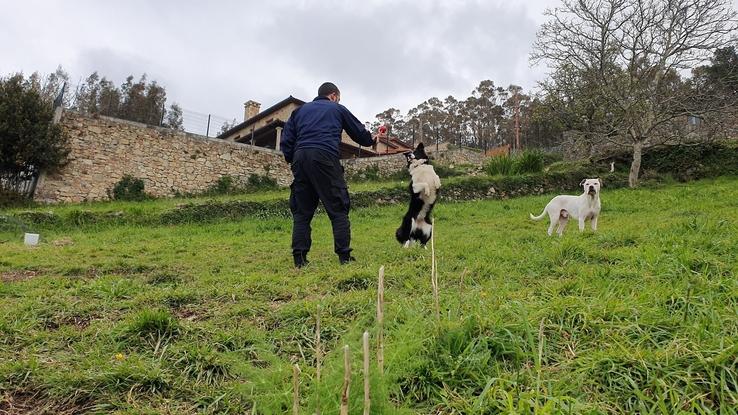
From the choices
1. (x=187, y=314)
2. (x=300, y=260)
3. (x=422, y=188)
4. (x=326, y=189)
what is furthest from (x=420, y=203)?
(x=187, y=314)

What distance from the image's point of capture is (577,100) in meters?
17.1

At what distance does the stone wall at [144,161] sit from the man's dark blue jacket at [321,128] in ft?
44.9

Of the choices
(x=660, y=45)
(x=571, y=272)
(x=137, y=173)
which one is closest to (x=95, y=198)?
(x=137, y=173)

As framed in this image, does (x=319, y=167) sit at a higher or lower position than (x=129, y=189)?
higher

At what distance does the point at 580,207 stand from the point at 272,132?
73.3 ft

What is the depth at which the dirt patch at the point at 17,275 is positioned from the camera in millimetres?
4258

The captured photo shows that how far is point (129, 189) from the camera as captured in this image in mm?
16297

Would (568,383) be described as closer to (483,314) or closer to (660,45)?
(483,314)

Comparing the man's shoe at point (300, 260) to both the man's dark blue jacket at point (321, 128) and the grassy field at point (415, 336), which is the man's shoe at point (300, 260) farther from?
the man's dark blue jacket at point (321, 128)

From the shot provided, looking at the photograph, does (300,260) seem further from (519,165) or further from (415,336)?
(519,165)

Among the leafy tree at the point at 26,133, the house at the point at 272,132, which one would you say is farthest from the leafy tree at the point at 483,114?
the leafy tree at the point at 26,133

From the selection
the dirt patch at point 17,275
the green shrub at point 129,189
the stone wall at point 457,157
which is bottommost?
the dirt patch at point 17,275

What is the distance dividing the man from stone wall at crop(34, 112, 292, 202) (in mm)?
13777

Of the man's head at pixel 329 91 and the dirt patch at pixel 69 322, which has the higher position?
the man's head at pixel 329 91
